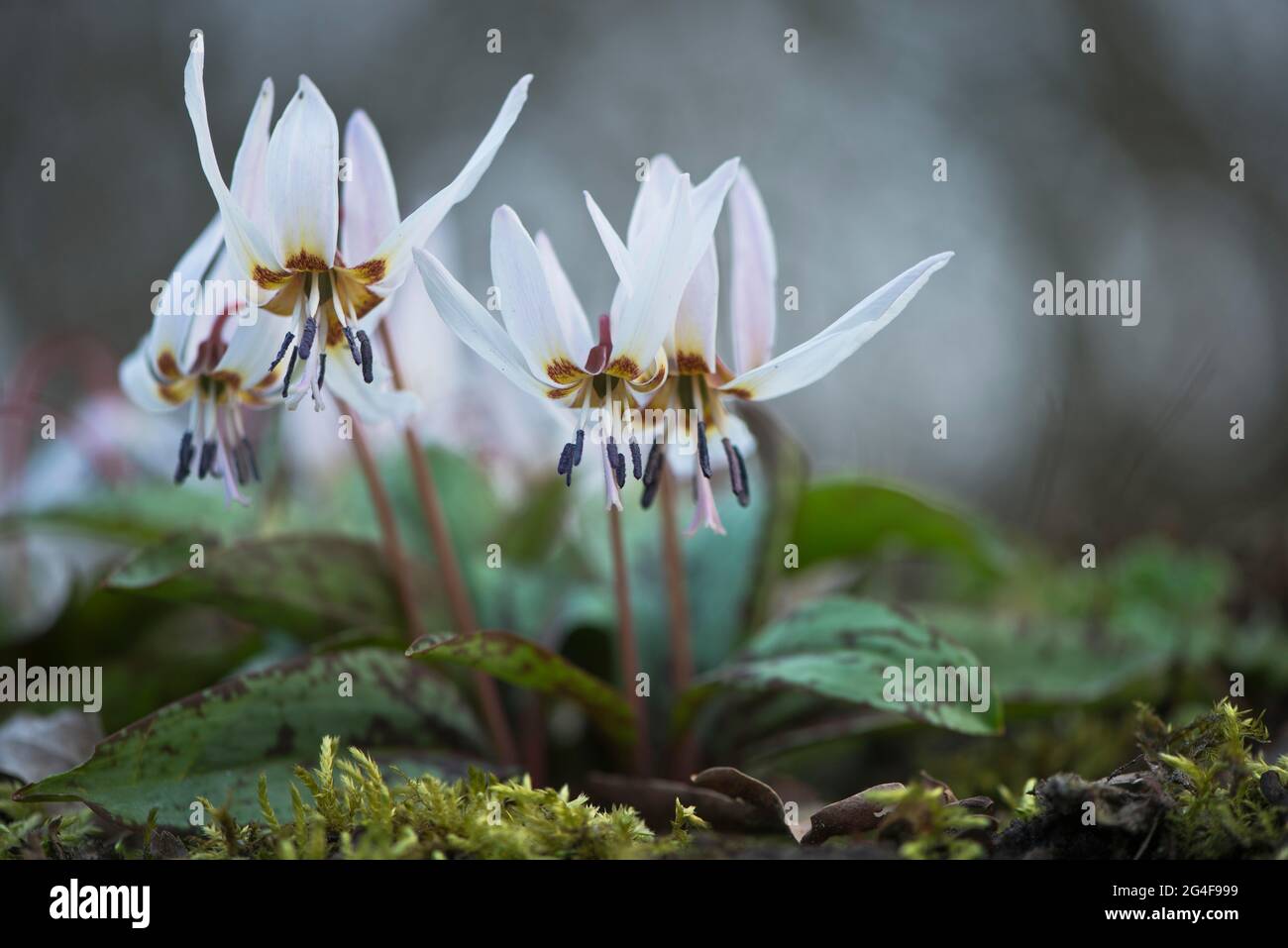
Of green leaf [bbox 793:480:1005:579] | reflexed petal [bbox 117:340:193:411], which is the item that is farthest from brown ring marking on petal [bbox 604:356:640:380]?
green leaf [bbox 793:480:1005:579]

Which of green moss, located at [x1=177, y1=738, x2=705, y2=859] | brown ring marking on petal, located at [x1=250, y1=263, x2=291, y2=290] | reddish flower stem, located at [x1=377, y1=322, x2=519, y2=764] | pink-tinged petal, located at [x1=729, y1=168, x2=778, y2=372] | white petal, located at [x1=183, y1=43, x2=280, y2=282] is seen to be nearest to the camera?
green moss, located at [x1=177, y1=738, x2=705, y2=859]

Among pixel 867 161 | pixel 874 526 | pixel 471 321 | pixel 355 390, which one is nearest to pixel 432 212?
pixel 471 321

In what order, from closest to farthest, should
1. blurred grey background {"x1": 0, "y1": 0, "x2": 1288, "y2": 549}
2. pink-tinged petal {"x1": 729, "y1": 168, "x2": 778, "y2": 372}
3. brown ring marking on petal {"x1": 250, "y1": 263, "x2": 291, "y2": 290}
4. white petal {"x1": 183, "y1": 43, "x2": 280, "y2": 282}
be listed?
white petal {"x1": 183, "y1": 43, "x2": 280, "y2": 282}, brown ring marking on petal {"x1": 250, "y1": 263, "x2": 291, "y2": 290}, pink-tinged petal {"x1": 729, "y1": 168, "x2": 778, "y2": 372}, blurred grey background {"x1": 0, "y1": 0, "x2": 1288, "y2": 549}

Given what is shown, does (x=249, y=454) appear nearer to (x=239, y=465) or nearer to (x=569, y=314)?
(x=239, y=465)

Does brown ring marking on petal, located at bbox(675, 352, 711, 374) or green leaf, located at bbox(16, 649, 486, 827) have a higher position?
brown ring marking on petal, located at bbox(675, 352, 711, 374)

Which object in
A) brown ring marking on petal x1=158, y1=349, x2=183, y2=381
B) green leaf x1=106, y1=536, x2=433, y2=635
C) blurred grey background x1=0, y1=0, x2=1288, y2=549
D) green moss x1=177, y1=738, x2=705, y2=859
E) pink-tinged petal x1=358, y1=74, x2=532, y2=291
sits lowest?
green moss x1=177, y1=738, x2=705, y2=859

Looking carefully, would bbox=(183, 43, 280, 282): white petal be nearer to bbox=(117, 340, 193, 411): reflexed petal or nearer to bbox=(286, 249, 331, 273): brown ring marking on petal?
bbox=(286, 249, 331, 273): brown ring marking on petal

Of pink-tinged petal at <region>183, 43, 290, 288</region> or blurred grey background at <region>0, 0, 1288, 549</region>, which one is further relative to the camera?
blurred grey background at <region>0, 0, 1288, 549</region>
